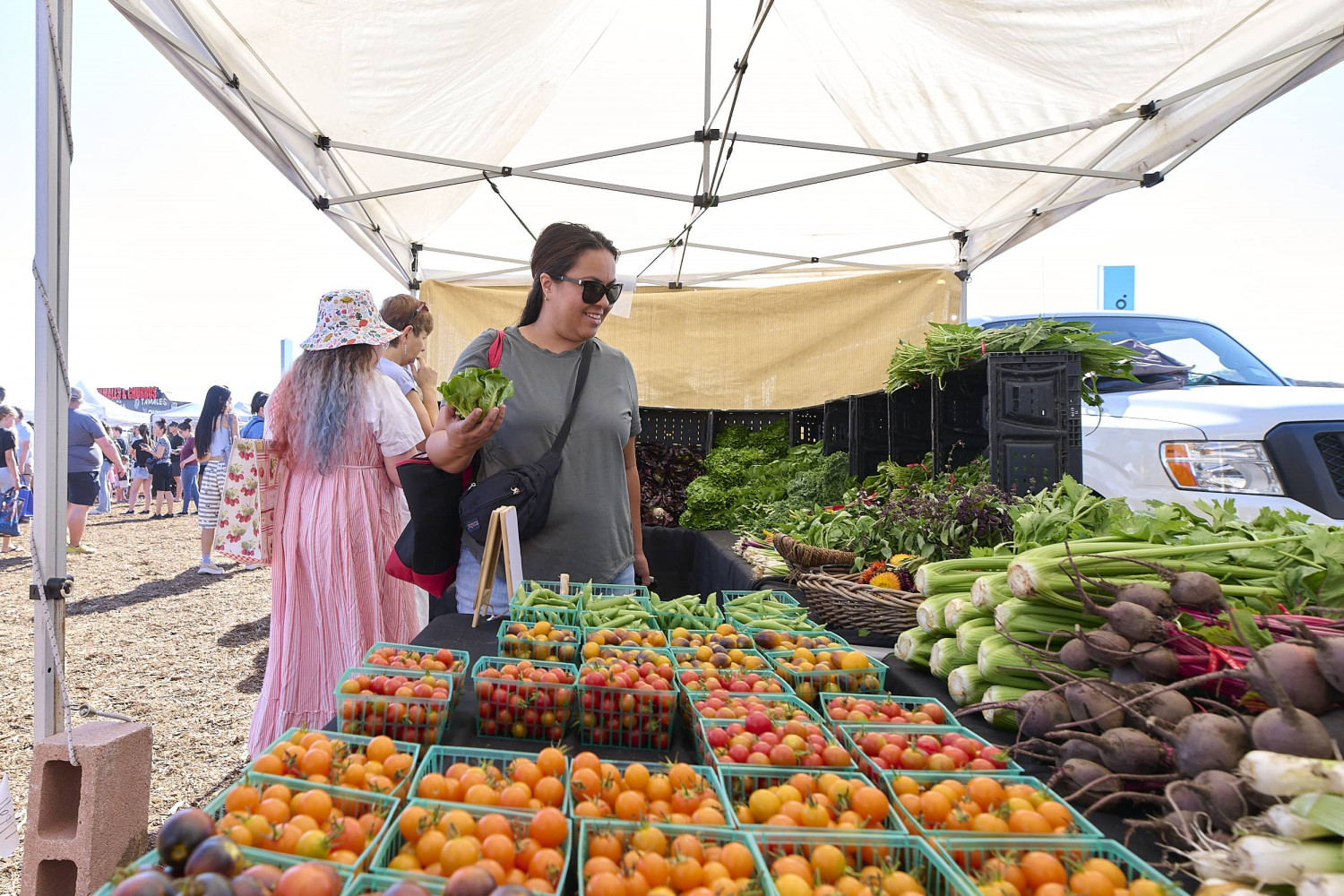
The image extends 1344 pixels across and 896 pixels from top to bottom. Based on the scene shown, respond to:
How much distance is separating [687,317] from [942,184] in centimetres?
299

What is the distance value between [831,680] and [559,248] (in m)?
1.90

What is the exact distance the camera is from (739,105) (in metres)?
5.71

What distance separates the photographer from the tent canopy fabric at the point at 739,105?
148 inches

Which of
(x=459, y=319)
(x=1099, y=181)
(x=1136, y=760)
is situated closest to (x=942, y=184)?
(x=1099, y=181)

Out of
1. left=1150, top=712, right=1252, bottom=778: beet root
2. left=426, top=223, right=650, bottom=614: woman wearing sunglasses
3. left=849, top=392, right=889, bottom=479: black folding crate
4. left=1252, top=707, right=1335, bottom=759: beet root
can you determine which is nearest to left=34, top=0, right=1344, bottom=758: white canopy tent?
left=426, top=223, right=650, bottom=614: woman wearing sunglasses

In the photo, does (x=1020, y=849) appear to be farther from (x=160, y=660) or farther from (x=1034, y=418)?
(x=160, y=660)

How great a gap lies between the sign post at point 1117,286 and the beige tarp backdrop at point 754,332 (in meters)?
4.74

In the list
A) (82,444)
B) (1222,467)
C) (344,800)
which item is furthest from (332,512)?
(82,444)

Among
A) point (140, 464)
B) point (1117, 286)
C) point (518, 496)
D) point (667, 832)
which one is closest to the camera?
point (667, 832)

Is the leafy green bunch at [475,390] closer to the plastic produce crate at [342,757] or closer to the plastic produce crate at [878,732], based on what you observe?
the plastic produce crate at [342,757]

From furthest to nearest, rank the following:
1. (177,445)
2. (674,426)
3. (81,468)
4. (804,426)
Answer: (177,445) → (81,468) → (674,426) → (804,426)

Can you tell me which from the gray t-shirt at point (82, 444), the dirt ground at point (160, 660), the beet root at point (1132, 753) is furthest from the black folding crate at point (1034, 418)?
the gray t-shirt at point (82, 444)

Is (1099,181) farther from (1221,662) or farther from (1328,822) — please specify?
(1328,822)

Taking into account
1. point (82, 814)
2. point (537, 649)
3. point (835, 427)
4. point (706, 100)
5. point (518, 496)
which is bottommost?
point (82, 814)
